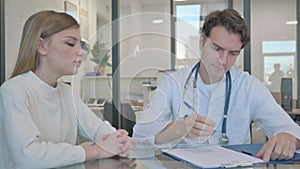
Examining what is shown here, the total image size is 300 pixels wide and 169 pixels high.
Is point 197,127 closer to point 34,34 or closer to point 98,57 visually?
point 98,57

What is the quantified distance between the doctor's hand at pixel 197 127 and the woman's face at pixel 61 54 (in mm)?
407

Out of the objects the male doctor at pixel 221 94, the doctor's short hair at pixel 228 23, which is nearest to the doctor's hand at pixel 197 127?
the male doctor at pixel 221 94

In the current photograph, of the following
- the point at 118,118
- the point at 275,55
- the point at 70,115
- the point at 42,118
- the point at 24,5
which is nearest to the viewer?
the point at 42,118

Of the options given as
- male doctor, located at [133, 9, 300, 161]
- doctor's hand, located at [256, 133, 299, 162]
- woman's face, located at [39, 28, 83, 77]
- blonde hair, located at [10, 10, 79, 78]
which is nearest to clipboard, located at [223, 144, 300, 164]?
doctor's hand, located at [256, 133, 299, 162]

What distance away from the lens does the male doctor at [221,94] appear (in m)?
1.28

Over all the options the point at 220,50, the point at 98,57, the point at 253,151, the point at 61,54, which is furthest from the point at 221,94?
the point at 61,54

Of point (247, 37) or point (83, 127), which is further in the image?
point (247, 37)

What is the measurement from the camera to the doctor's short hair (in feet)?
4.31

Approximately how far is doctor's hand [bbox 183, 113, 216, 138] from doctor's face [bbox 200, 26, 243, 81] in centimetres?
35

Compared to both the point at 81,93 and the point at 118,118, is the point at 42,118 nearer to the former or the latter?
the point at 81,93

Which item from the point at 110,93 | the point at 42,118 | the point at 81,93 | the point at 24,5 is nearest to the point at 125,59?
the point at 110,93

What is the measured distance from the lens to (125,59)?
4.61 ft

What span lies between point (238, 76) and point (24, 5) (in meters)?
2.37

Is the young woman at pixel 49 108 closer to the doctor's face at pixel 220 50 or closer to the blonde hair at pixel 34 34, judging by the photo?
the blonde hair at pixel 34 34
